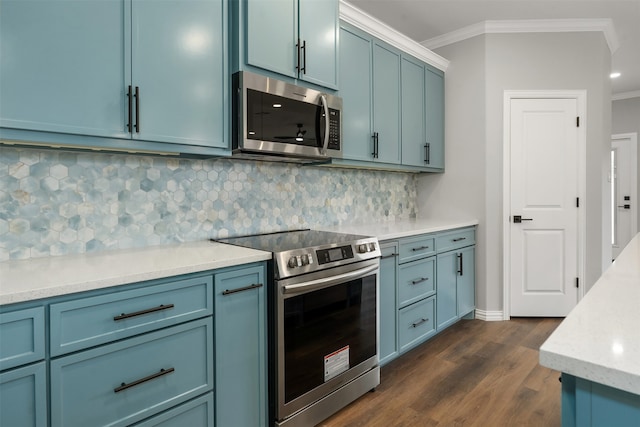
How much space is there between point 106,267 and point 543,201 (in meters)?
3.59

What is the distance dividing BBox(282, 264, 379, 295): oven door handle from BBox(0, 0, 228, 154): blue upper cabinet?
31.0 inches

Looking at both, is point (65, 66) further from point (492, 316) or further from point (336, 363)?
point (492, 316)

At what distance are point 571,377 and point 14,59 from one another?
1.86 meters

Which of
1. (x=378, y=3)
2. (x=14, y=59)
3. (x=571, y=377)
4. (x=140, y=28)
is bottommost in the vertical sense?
(x=571, y=377)

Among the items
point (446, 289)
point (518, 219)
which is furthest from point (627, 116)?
point (446, 289)

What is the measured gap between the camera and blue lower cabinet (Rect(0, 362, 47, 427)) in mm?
1110

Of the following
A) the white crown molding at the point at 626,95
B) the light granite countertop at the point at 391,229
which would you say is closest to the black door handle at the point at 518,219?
the light granite countertop at the point at 391,229

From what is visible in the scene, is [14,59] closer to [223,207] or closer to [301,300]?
[223,207]

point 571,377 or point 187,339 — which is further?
point 187,339

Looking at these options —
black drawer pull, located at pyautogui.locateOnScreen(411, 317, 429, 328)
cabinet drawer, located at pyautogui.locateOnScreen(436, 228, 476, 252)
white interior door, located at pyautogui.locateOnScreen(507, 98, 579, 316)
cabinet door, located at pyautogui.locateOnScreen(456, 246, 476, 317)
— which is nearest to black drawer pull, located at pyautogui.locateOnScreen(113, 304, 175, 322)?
black drawer pull, located at pyautogui.locateOnScreen(411, 317, 429, 328)

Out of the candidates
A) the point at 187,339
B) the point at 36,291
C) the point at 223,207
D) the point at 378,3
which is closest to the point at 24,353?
the point at 36,291

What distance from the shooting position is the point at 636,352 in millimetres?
680

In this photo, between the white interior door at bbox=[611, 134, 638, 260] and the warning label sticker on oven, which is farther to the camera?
the white interior door at bbox=[611, 134, 638, 260]

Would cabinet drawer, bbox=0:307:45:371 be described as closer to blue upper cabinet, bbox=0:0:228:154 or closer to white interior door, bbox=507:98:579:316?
blue upper cabinet, bbox=0:0:228:154
